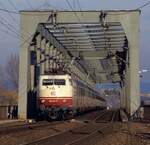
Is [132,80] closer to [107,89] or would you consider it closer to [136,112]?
[136,112]

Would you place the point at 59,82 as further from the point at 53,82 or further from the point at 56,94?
the point at 56,94

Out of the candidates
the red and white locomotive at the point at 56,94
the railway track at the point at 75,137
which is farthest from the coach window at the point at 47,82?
the railway track at the point at 75,137

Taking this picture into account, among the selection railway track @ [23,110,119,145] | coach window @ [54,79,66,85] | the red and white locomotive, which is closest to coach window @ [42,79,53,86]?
the red and white locomotive

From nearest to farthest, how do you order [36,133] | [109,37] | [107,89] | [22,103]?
[36,133]
[22,103]
[109,37]
[107,89]

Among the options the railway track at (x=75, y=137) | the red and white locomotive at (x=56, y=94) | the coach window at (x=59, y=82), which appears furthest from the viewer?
the coach window at (x=59, y=82)

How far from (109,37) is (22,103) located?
1874 centimetres

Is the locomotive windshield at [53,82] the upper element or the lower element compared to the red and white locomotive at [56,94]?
upper

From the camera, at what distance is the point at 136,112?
47.9 m

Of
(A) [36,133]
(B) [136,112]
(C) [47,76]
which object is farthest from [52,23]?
(A) [36,133]

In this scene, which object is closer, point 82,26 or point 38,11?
point 38,11

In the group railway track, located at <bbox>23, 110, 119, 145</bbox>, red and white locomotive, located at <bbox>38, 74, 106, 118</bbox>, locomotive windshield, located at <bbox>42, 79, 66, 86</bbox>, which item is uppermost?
locomotive windshield, located at <bbox>42, 79, 66, 86</bbox>

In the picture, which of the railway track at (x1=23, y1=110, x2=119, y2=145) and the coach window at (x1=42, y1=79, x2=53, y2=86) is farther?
the coach window at (x1=42, y1=79, x2=53, y2=86)

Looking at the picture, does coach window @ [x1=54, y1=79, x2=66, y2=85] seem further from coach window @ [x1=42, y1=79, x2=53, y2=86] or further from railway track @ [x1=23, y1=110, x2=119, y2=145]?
railway track @ [x1=23, y1=110, x2=119, y2=145]

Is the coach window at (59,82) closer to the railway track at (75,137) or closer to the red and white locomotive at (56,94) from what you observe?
the red and white locomotive at (56,94)
